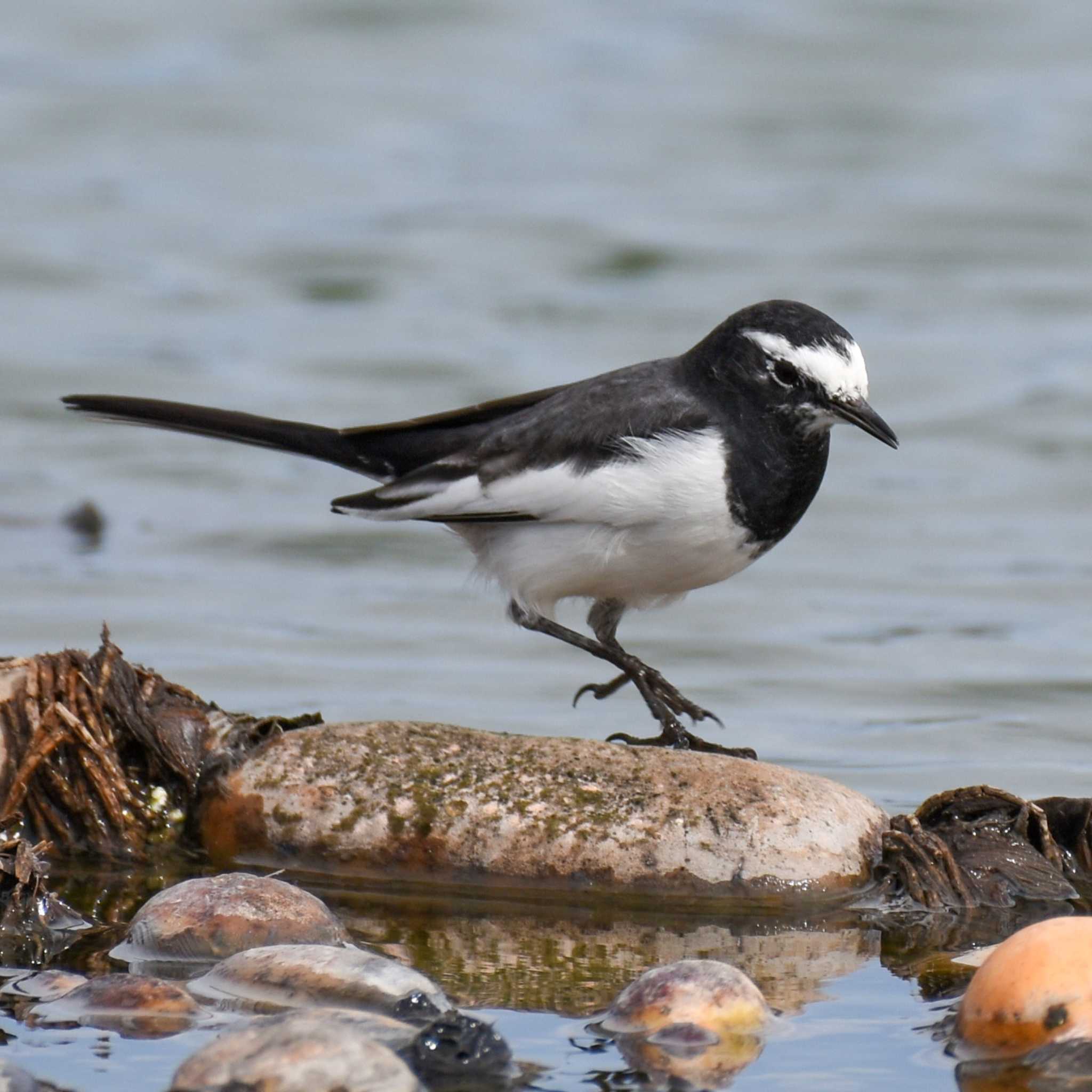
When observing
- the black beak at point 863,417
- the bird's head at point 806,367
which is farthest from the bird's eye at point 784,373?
the black beak at point 863,417

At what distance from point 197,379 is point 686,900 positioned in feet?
28.0

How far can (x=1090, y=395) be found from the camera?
1299 cm

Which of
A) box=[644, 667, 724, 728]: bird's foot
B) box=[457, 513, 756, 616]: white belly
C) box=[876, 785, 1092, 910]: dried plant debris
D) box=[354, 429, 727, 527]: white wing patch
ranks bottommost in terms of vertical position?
box=[876, 785, 1092, 910]: dried plant debris

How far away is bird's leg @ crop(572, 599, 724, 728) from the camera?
675 cm

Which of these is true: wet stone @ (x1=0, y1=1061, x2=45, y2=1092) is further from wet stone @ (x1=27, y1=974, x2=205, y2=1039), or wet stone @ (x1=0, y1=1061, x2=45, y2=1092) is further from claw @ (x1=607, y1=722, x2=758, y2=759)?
claw @ (x1=607, y1=722, x2=758, y2=759)

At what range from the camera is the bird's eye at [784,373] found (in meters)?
6.25

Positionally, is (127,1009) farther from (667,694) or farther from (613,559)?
(667,694)

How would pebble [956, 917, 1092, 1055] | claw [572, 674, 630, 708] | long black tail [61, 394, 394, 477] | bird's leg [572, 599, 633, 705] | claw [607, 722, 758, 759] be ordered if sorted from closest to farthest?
pebble [956, 917, 1092, 1055] < claw [607, 722, 758, 759] < bird's leg [572, 599, 633, 705] < claw [572, 674, 630, 708] < long black tail [61, 394, 394, 477]

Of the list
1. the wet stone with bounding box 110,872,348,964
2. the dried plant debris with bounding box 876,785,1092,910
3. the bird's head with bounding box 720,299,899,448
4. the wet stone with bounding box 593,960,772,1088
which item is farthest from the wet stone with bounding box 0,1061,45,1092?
the bird's head with bounding box 720,299,899,448

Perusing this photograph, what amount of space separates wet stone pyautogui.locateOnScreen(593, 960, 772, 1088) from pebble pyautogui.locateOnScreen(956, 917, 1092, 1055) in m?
0.49

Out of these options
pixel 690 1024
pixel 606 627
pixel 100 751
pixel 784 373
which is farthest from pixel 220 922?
pixel 784 373

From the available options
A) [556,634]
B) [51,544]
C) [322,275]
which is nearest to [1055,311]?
[322,275]

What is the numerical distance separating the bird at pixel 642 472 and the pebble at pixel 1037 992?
7.14 ft

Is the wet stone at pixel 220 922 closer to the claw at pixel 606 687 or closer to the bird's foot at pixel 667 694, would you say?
the bird's foot at pixel 667 694
